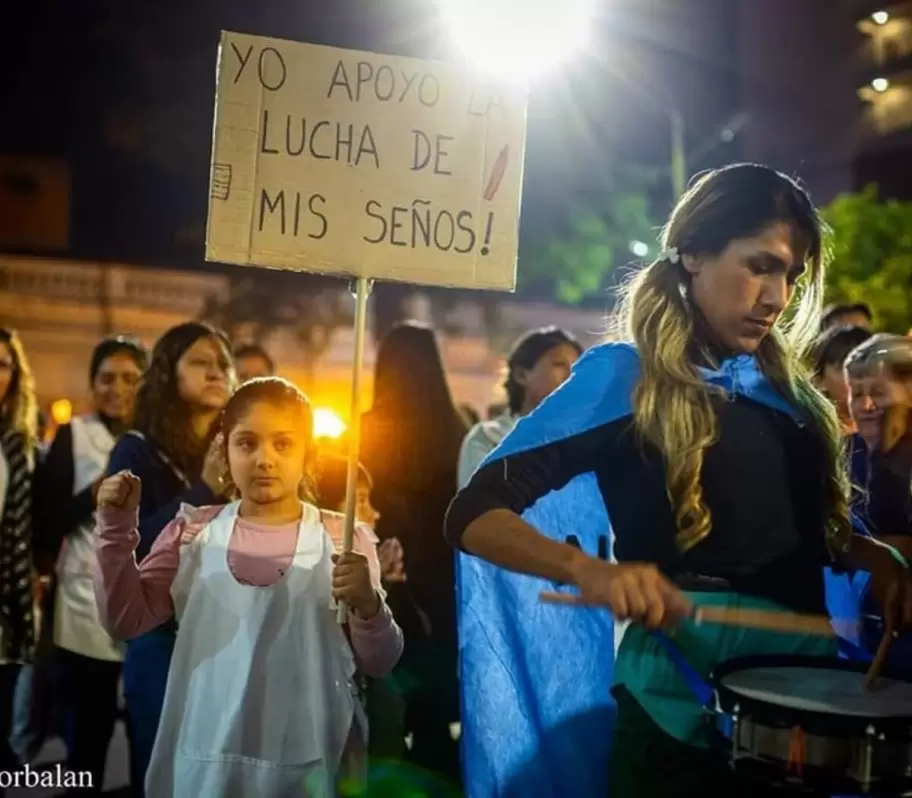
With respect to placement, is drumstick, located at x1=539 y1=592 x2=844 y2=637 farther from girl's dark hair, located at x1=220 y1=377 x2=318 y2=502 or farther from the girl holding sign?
girl's dark hair, located at x1=220 y1=377 x2=318 y2=502

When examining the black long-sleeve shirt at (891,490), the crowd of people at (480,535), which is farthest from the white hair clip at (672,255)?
the black long-sleeve shirt at (891,490)

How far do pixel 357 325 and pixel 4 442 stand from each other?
8.09 ft

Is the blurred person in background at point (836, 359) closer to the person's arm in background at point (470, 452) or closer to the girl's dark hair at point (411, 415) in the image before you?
the person's arm in background at point (470, 452)

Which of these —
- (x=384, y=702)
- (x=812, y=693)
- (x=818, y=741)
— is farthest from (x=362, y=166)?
(x=384, y=702)

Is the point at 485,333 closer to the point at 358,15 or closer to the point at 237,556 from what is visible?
the point at 358,15

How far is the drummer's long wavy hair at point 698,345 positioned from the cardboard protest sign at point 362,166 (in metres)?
0.71

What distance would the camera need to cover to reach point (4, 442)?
16.3 feet

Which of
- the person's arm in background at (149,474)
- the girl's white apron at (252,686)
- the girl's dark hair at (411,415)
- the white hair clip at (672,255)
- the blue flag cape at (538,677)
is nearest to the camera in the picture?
the white hair clip at (672,255)

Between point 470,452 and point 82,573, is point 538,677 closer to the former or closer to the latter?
point 470,452

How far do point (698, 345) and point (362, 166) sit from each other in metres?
1.14

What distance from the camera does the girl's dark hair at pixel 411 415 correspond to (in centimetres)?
500

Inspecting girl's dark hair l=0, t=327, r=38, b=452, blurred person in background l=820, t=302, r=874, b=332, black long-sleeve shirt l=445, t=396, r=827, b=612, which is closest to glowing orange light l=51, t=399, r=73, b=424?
girl's dark hair l=0, t=327, r=38, b=452

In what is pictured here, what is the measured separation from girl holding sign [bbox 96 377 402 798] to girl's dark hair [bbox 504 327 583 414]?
249cm

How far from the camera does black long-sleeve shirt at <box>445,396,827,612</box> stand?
2318 mm
